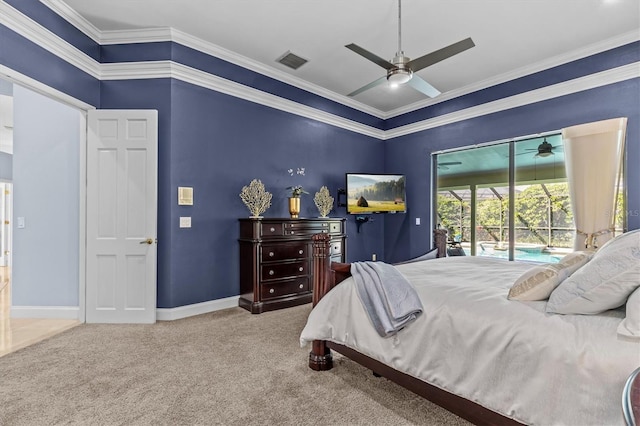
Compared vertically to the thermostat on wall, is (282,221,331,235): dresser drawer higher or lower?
lower

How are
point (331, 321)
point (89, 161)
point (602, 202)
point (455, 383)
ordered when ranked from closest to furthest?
point (455, 383)
point (331, 321)
point (89, 161)
point (602, 202)

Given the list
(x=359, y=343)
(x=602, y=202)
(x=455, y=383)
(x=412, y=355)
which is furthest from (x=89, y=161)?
(x=602, y=202)

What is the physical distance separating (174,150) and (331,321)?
2754 mm

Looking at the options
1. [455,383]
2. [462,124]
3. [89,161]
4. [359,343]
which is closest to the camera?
[455,383]

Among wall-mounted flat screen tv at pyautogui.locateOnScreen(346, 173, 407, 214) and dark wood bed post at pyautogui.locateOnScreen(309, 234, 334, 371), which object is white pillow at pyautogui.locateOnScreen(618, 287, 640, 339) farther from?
wall-mounted flat screen tv at pyautogui.locateOnScreen(346, 173, 407, 214)

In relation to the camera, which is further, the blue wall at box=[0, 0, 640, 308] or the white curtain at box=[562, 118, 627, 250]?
the white curtain at box=[562, 118, 627, 250]

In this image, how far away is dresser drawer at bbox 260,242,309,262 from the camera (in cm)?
405

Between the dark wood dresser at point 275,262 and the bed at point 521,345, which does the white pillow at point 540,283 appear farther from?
the dark wood dresser at point 275,262

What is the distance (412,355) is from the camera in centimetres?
186

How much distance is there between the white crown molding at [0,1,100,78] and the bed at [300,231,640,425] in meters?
3.58

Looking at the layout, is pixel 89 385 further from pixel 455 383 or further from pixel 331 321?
pixel 455 383

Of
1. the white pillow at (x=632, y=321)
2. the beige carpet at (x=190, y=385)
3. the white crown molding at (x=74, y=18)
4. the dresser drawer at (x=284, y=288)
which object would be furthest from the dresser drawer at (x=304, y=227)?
the white pillow at (x=632, y=321)

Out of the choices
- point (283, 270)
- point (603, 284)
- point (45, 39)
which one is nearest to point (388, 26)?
point (283, 270)

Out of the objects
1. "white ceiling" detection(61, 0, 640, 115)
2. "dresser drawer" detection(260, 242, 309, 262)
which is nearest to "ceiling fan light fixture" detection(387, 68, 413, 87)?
"white ceiling" detection(61, 0, 640, 115)
